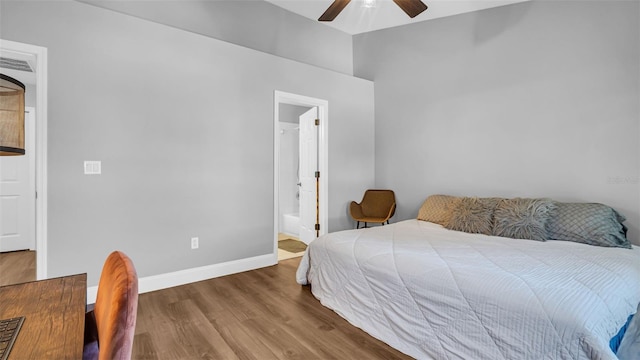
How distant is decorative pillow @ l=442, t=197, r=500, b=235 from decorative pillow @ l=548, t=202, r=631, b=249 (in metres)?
0.49

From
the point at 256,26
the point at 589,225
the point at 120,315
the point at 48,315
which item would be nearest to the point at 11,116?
the point at 48,315

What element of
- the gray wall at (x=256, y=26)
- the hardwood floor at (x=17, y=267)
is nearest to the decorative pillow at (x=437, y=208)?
the gray wall at (x=256, y=26)

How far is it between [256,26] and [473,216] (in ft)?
11.3

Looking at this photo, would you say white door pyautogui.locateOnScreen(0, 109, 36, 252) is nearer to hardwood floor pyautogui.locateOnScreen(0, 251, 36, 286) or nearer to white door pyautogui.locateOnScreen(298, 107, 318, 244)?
hardwood floor pyautogui.locateOnScreen(0, 251, 36, 286)

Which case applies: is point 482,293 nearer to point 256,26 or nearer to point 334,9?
point 334,9

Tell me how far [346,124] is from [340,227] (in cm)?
148

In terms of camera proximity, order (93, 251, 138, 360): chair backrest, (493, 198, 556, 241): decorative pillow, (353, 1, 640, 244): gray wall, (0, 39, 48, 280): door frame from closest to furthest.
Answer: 1. (93, 251, 138, 360): chair backrest
2. (0, 39, 48, 280): door frame
3. (493, 198, 556, 241): decorative pillow
4. (353, 1, 640, 244): gray wall

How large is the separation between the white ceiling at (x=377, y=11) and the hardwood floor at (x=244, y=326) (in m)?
3.50

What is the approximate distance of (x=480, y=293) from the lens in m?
1.70

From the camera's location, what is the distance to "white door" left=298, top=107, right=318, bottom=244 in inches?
173

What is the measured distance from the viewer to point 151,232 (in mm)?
2943

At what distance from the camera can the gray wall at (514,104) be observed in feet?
9.29

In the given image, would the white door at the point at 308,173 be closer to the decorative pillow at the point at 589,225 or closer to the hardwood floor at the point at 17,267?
the decorative pillow at the point at 589,225

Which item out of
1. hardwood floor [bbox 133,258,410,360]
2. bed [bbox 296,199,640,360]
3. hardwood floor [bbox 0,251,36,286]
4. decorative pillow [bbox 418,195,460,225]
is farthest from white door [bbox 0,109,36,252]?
decorative pillow [bbox 418,195,460,225]
